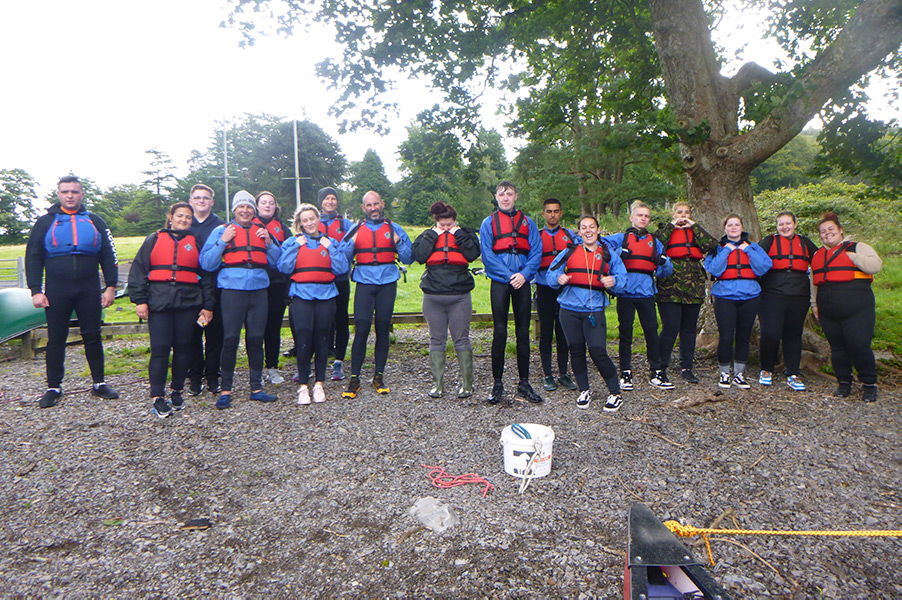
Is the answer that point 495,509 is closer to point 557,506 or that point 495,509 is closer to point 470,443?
point 557,506

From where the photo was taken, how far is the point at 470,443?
14.7 ft

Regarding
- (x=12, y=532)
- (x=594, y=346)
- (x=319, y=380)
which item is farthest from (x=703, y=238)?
(x=12, y=532)

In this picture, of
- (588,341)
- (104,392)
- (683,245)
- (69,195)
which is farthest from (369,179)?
(588,341)

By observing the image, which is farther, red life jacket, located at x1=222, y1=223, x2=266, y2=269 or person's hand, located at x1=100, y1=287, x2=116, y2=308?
person's hand, located at x1=100, y1=287, x2=116, y2=308

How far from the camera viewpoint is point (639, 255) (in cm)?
575

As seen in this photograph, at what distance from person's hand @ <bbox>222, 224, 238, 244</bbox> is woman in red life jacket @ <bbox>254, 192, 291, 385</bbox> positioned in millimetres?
A: 508

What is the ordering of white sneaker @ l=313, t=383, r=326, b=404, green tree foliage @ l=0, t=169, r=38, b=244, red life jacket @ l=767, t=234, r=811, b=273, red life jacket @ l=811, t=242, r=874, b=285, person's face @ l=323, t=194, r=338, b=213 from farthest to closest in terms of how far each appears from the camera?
green tree foliage @ l=0, t=169, r=38, b=244, person's face @ l=323, t=194, r=338, b=213, red life jacket @ l=767, t=234, r=811, b=273, white sneaker @ l=313, t=383, r=326, b=404, red life jacket @ l=811, t=242, r=874, b=285

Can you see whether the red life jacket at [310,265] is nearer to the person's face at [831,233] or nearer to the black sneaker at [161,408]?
the black sneaker at [161,408]

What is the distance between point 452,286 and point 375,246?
39.1 inches

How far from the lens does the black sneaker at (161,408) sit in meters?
5.09

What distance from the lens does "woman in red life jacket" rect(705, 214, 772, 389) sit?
5.85m

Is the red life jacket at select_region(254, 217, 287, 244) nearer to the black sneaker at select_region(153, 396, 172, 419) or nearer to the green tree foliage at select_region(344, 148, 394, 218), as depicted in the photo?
the black sneaker at select_region(153, 396, 172, 419)

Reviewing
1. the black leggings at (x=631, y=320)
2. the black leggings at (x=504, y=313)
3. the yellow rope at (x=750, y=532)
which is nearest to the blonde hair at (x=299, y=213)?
the black leggings at (x=504, y=313)

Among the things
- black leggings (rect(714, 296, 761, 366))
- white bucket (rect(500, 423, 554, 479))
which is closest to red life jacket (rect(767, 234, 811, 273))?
black leggings (rect(714, 296, 761, 366))
